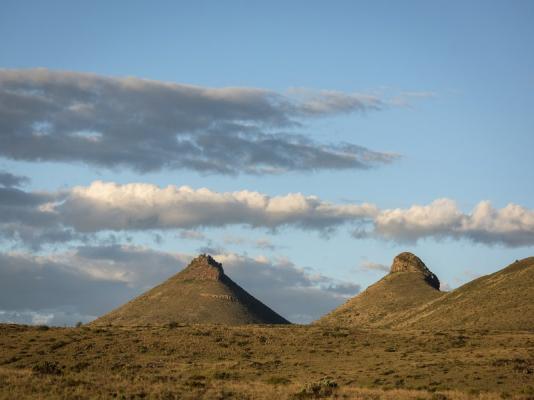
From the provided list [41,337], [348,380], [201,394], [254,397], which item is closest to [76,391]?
[201,394]

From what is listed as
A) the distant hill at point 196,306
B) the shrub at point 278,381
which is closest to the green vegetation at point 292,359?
the shrub at point 278,381

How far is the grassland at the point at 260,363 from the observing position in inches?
2212

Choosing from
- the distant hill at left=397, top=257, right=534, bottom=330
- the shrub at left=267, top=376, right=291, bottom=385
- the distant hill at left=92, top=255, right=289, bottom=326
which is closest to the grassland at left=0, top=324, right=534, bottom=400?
the shrub at left=267, top=376, right=291, bottom=385

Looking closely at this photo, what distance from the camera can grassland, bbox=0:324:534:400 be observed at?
56.2 metres

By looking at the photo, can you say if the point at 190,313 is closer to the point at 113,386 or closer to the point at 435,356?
the point at 435,356

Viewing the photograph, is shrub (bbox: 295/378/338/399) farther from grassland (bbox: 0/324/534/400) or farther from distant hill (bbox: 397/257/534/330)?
distant hill (bbox: 397/257/534/330)

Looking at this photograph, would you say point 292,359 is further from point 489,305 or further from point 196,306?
point 196,306

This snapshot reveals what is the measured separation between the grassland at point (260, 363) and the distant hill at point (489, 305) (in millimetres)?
18323

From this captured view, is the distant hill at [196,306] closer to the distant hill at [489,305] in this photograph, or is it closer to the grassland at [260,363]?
the distant hill at [489,305]

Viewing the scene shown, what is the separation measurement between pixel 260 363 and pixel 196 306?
9481 cm

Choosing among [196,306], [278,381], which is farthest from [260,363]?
[196,306]

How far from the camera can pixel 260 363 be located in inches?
3322

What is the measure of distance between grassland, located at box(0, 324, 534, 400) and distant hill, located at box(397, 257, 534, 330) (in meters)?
18.3

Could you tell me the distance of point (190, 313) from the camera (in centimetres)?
17362
